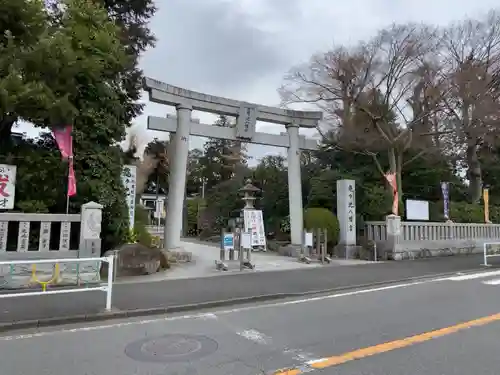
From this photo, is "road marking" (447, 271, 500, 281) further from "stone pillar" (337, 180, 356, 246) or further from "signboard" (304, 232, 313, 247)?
"stone pillar" (337, 180, 356, 246)

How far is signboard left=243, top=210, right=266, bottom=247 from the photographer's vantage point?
1764cm

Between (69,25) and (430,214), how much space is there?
17276 mm

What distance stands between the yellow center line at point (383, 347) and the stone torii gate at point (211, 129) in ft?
32.2

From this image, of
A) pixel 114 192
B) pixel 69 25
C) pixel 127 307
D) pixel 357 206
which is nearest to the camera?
pixel 127 307

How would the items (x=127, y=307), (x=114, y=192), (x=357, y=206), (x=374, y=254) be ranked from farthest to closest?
(x=357, y=206) → (x=374, y=254) → (x=114, y=192) → (x=127, y=307)

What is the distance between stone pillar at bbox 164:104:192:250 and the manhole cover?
8760mm

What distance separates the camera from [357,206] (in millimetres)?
18922

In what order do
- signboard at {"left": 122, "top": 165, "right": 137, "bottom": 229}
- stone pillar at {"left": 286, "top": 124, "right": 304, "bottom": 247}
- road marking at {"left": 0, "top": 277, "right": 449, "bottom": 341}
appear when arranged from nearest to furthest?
road marking at {"left": 0, "top": 277, "right": 449, "bottom": 341}, signboard at {"left": 122, "top": 165, "right": 137, "bottom": 229}, stone pillar at {"left": 286, "top": 124, "right": 304, "bottom": 247}

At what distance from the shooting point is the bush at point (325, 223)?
16659 millimetres

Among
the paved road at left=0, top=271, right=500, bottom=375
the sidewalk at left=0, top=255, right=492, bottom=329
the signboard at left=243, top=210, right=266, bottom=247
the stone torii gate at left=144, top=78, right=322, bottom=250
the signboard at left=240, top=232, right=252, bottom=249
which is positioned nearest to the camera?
the paved road at left=0, top=271, right=500, bottom=375

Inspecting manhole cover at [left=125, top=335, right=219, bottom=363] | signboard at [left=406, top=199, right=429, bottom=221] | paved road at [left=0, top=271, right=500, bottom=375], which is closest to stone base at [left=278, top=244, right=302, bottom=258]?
signboard at [left=406, top=199, right=429, bottom=221]

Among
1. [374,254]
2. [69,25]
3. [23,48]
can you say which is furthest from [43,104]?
[374,254]

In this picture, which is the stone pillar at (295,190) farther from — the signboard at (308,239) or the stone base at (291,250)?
the signboard at (308,239)

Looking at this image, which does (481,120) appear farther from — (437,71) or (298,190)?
(298,190)
